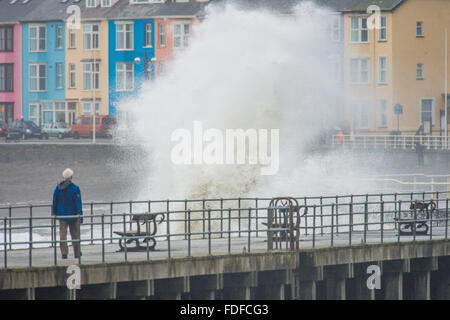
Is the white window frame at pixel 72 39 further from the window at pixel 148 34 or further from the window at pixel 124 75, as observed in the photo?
the window at pixel 148 34

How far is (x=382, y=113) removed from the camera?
73875 mm

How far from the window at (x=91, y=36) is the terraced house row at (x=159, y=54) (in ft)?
0.21

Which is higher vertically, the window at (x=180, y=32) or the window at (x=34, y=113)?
the window at (x=180, y=32)

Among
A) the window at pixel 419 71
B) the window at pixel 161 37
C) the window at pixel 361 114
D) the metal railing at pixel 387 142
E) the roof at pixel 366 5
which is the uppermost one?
the roof at pixel 366 5

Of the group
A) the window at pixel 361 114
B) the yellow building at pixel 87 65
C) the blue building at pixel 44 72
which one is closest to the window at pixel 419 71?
the window at pixel 361 114

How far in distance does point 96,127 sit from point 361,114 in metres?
15.0

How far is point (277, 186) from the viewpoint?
42125 mm

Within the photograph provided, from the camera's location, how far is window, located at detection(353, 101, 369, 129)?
236 ft

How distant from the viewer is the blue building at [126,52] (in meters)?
79.2

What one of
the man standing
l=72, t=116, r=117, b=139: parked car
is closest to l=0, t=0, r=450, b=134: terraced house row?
l=72, t=116, r=117, b=139: parked car

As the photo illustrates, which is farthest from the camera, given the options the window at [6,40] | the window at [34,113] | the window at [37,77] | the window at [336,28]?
the window at [6,40]

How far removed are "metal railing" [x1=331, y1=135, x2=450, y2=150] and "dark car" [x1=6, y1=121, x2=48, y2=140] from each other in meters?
17.7

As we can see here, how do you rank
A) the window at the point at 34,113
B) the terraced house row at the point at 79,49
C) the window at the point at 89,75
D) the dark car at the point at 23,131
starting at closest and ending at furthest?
the dark car at the point at 23,131, the terraced house row at the point at 79,49, the window at the point at 89,75, the window at the point at 34,113

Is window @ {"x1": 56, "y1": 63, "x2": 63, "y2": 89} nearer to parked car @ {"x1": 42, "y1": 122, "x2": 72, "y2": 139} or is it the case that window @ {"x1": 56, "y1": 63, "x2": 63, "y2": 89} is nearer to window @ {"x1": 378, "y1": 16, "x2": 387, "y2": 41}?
parked car @ {"x1": 42, "y1": 122, "x2": 72, "y2": 139}
